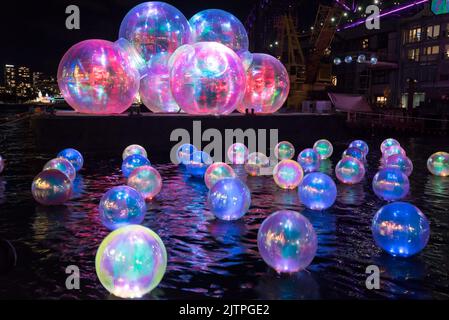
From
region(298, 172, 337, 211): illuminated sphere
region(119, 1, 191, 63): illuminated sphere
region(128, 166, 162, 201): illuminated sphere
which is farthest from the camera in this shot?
region(119, 1, 191, 63): illuminated sphere

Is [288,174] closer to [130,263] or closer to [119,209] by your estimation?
[119,209]

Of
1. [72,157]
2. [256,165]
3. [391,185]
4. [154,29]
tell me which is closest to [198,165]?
[256,165]

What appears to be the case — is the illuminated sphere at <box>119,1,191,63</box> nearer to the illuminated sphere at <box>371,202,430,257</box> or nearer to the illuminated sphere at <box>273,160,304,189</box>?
the illuminated sphere at <box>273,160,304,189</box>

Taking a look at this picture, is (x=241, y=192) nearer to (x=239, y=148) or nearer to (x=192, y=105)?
(x=239, y=148)

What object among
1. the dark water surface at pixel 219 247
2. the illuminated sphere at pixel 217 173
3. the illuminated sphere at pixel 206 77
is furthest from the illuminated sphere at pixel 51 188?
the illuminated sphere at pixel 206 77

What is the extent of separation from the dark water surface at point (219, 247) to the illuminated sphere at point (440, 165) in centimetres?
125

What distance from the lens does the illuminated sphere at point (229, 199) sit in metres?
6.20

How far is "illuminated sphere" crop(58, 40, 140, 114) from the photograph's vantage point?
11914mm

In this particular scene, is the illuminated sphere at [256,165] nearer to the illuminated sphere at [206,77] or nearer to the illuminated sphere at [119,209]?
the illuminated sphere at [206,77]

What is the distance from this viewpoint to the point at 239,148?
11352 mm

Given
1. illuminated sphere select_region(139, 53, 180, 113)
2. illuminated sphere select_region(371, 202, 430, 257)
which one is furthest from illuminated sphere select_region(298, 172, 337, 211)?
illuminated sphere select_region(139, 53, 180, 113)

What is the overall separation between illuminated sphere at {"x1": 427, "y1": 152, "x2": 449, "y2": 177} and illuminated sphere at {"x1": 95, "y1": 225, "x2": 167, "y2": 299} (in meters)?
8.65
